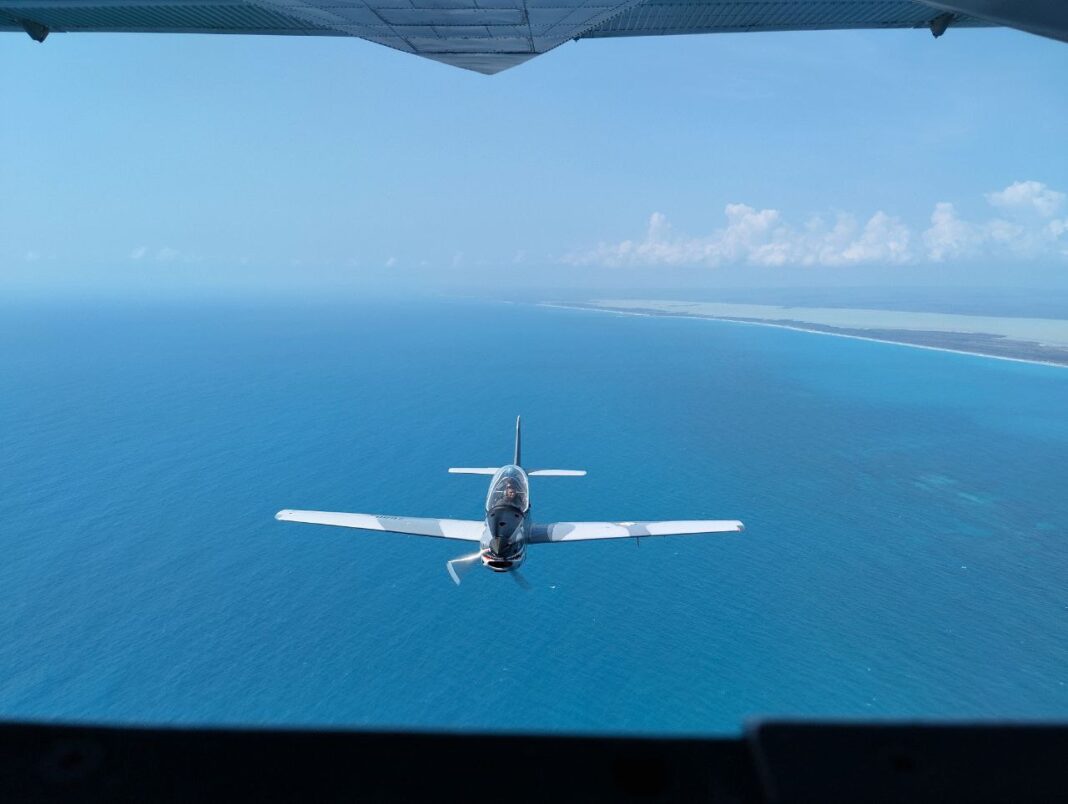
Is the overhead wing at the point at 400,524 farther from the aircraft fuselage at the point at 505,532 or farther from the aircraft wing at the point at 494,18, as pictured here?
the aircraft wing at the point at 494,18

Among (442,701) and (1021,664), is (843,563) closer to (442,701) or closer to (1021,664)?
(1021,664)

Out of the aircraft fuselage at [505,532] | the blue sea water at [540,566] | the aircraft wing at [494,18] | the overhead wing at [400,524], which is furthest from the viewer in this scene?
the blue sea water at [540,566]

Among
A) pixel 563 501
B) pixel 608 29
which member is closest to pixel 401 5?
pixel 608 29

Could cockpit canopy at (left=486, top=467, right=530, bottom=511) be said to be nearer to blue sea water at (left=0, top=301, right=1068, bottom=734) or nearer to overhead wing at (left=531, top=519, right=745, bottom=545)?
overhead wing at (left=531, top=519, right=745, bottom=545)

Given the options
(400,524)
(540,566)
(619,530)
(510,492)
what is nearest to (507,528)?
(510,492)

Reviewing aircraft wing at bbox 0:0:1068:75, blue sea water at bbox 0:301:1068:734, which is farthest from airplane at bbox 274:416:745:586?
aircraft wing at bbox 0:0:1068:75

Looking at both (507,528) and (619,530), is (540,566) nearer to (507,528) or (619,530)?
(619,530)

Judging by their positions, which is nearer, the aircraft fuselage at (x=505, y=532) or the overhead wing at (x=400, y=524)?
the aircraft fuselage at (x=505, y=532)

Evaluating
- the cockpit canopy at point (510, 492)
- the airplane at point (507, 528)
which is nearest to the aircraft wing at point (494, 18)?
the cockpit canopy at point (510, 492)
